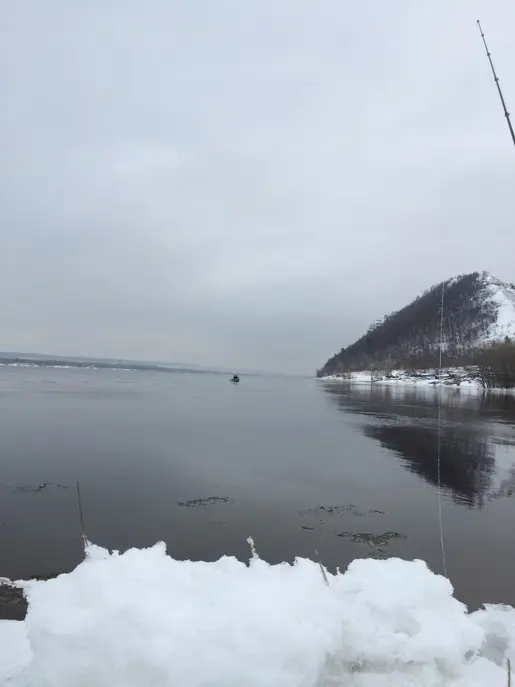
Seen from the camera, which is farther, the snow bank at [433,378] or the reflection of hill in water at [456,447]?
the snow bank at [433,378]

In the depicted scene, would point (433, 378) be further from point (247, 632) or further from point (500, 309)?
point (247, 632)

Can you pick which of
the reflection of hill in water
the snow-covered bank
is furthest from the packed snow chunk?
the snow-covered bank

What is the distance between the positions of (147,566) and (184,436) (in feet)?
61.6

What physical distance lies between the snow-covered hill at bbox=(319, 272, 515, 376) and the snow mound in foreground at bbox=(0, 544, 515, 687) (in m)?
133

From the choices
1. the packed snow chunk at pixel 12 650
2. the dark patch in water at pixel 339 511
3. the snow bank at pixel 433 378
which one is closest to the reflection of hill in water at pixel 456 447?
the dark patch in water at pixel 339 511

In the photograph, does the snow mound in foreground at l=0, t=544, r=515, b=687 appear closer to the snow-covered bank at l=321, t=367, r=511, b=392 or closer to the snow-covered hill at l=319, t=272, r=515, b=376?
the snow-covered bank at l=321, t=367, r=511, b=392

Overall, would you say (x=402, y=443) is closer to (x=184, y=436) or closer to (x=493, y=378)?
(x=184, y=436)

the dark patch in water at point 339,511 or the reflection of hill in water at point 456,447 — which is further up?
the dark patch in water at point 339,511

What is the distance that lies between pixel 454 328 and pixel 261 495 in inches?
6650

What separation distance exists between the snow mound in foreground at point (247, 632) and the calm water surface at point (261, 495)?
300 cm

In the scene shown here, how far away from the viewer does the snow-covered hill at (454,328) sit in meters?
146

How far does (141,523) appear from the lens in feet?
33.8

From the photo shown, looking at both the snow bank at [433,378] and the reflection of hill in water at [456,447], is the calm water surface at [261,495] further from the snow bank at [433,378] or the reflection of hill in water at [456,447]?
the snow bank at [433,378]

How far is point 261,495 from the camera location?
13.1 m
